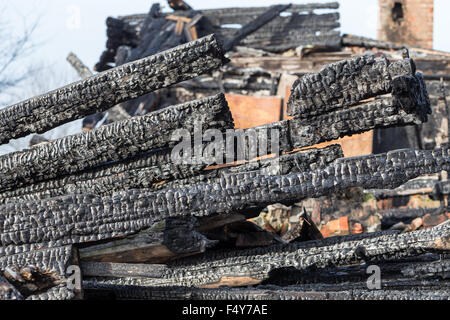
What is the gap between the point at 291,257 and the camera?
3746mm

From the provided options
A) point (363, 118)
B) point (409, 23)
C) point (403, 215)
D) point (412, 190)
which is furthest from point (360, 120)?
point (409, 23)

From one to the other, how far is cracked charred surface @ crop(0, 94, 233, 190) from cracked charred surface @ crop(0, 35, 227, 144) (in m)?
0.15

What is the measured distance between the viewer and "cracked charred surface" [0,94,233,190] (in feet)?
11.1

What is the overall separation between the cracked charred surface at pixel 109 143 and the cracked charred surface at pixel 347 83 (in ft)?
1.53

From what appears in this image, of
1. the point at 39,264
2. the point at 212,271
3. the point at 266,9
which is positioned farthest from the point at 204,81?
the point at 39,264

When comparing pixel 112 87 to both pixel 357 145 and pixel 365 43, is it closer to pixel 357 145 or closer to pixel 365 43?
pixel 357 145

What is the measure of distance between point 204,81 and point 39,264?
31.0 feet

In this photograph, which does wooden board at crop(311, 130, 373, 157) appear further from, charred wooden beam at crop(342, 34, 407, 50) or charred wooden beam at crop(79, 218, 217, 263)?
charred wooden beam at crop(79, 218, 217, 263)

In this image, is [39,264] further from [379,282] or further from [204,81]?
[204,81]

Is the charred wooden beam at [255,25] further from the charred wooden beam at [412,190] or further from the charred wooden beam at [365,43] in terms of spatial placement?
the charred wooden beam at [412,190]

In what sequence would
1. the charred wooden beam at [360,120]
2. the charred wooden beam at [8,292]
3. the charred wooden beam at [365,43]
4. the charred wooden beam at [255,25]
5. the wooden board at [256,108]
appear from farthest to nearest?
1. the charred wooden beam at [255,25]
2. the charred wooden beam at [365,43]
3. the wooden board at [256,108]
4. the charred wooden beam at [360,120]
5. the charred wooden beam at [8,292]

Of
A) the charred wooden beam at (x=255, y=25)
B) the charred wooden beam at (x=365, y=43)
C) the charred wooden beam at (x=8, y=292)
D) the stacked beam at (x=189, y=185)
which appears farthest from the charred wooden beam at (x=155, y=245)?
the charred wooden beam at (x=365, y=43)

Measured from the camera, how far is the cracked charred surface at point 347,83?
3.18 m

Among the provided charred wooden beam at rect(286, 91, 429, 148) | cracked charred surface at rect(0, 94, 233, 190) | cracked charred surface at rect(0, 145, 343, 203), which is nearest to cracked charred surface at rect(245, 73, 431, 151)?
charred wooden beam at rect(286, 91, 429, 148)
